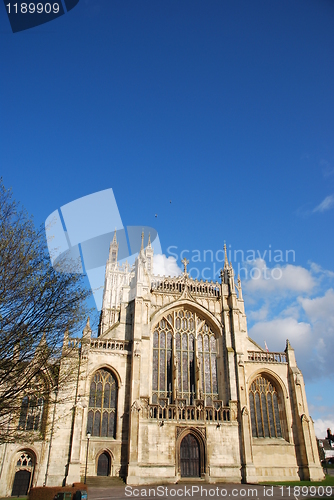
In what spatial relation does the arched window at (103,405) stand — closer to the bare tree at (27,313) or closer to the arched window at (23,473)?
the arched window at (23,473)

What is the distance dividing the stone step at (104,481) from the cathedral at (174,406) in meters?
0.42

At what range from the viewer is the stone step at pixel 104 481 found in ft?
84.4

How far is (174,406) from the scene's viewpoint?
97.6 ft

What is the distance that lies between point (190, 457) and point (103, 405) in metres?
7.63

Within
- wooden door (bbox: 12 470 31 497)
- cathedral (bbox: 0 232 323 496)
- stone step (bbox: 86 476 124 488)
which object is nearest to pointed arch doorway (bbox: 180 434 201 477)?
cathedral (bbox: 0 232 323 496)

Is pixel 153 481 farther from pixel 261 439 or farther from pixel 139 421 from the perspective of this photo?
pixel 261 439

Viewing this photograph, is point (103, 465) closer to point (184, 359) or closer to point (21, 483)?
point (21, 483)

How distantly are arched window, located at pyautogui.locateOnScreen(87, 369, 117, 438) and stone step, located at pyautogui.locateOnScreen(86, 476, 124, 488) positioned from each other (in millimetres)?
2864

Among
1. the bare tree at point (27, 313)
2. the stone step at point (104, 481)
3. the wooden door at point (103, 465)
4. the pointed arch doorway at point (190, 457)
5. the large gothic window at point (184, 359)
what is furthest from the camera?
the large gothic window at point (184, 359)

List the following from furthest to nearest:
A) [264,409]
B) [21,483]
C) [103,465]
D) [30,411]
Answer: [264,409], [103,465], [21,483], [30,411]

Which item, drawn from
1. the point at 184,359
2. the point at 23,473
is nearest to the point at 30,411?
the point at 23,473

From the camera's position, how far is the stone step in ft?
84.4

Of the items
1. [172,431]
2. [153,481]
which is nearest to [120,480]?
[153,481]

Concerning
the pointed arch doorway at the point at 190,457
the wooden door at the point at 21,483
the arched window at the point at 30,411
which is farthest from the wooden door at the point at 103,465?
the pointed arch doorway at the point at 190,457
